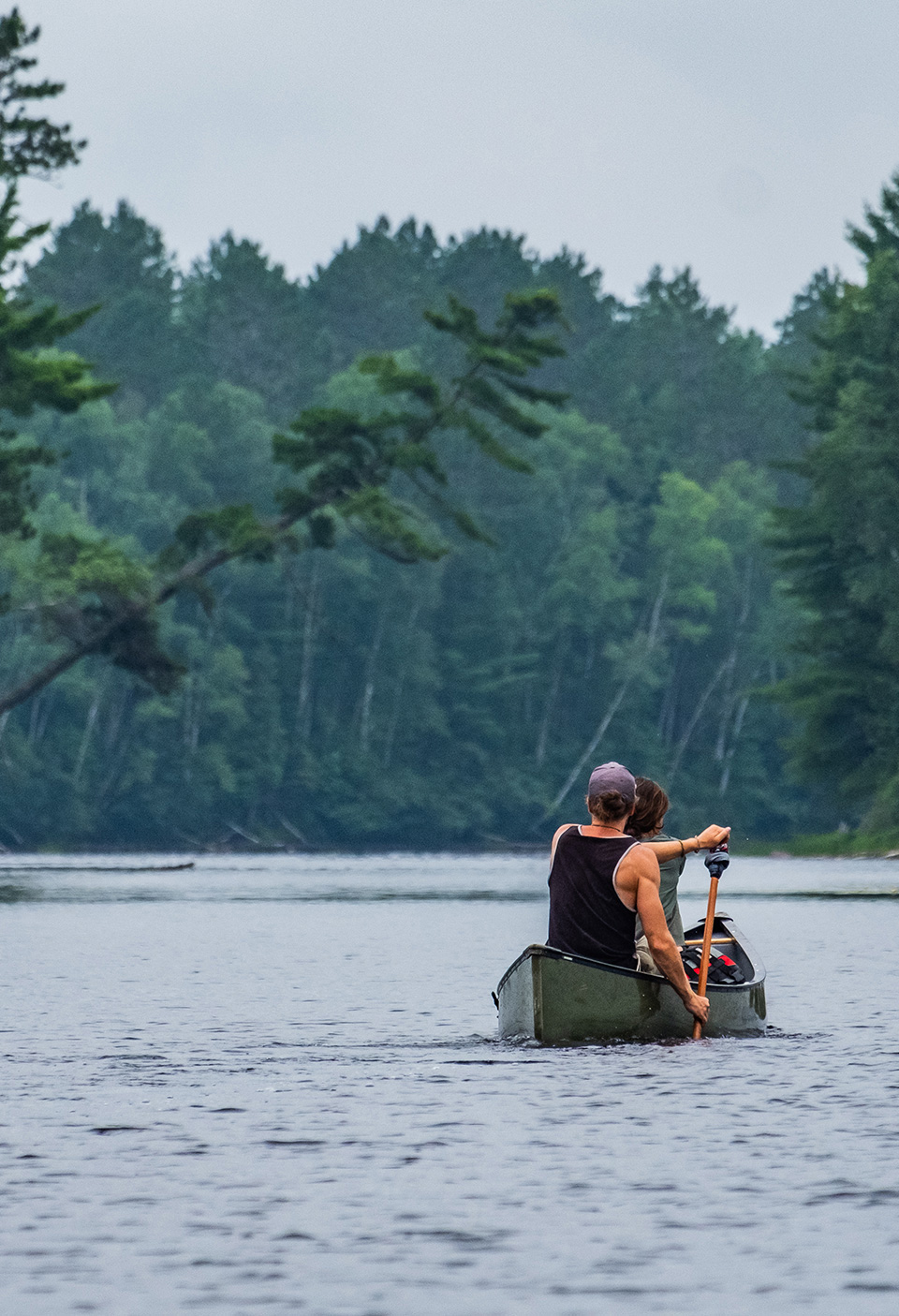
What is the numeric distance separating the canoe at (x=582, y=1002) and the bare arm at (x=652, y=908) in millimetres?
115

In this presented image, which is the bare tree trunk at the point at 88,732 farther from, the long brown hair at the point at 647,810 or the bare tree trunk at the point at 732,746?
the long brown hair at the point at 647,810

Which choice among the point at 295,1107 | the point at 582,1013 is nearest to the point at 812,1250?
the point at 295,1107

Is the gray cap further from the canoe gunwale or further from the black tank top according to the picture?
the canoe gunwale

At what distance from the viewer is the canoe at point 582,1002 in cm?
1644

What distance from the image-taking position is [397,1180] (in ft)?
37.3

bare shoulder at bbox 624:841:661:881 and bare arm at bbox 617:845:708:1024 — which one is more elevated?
bare shoulder at bbox 624:841:661:881

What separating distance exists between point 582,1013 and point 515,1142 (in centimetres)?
393

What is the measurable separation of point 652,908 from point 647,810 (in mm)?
619

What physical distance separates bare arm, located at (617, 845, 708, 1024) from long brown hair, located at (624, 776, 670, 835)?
38 centimetres

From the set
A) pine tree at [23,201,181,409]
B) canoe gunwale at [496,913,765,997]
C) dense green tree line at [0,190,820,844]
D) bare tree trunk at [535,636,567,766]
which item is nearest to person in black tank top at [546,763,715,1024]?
canoe gunwale at [496,913,765,997]

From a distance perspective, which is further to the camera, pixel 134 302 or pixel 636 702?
pixel 134 302

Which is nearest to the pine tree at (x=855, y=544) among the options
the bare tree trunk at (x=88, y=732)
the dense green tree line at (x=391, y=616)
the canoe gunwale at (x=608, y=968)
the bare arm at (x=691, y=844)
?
the dense green tree line at (x=391, y=616)

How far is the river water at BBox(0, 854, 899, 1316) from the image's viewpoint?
8961mm

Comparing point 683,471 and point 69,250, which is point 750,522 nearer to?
point 683,471
